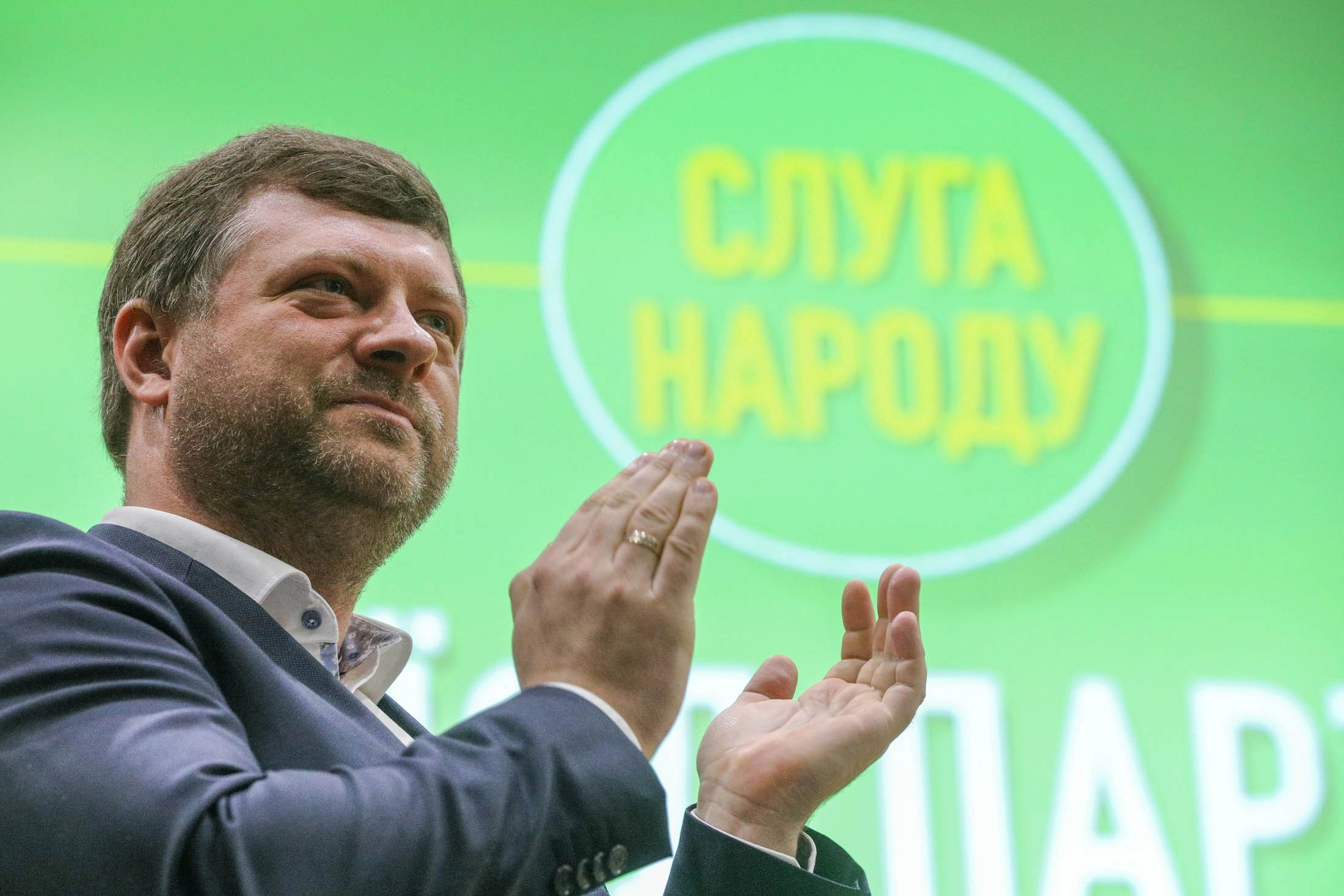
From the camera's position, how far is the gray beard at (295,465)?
1.36 metres

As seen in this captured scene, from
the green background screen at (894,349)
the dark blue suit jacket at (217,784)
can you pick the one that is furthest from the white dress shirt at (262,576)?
the green background screen at (894,349)

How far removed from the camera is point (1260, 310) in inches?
128

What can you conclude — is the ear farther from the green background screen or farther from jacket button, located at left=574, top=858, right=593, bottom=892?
the green background screen

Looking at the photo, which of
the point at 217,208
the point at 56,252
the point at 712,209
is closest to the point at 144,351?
the point at 217,208

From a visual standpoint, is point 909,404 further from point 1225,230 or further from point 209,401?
point 209,401

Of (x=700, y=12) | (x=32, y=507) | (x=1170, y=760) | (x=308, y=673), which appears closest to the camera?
(x=308, y=673)

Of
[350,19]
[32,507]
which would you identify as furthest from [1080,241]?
[32,507]

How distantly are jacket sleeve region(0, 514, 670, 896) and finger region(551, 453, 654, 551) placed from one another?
0.39 feet

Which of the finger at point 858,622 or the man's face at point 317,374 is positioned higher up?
the man's face at point 317,374

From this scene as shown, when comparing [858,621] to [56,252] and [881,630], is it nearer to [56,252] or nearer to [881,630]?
[881,630]

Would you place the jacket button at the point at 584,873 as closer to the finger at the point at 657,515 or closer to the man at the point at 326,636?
the man at the point at 326,636

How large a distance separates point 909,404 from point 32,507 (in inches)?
65.9

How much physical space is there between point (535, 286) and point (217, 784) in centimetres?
211

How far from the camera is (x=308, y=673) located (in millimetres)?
1202
